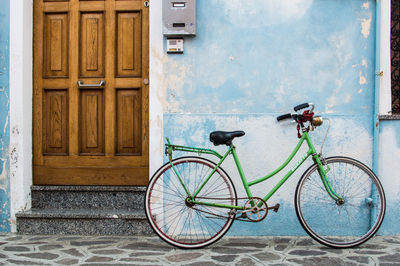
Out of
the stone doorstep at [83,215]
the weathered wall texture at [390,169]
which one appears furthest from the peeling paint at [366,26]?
the stone doorstep at [83,215]

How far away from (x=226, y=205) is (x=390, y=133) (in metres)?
1.88

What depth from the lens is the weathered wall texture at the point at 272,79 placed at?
4.15 metres

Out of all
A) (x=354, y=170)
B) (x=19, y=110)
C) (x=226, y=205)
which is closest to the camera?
(x=226, y=205)

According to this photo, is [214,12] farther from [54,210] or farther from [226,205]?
[54,210]

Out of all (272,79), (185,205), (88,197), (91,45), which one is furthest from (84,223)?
(272,79)

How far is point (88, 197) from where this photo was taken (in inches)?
173

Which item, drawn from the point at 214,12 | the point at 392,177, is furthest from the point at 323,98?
the point at 214,12

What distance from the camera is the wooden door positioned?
14.6ft

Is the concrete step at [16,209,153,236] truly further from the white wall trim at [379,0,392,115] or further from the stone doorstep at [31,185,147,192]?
the white wall trim at [379,0,392,115]

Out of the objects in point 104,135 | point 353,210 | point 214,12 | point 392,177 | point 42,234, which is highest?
point 214,12

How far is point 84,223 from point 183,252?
3.89ft

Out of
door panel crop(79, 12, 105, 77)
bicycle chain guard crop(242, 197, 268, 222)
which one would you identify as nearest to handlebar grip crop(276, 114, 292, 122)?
bicycle chain guard crop(242, 197, 268, 222)

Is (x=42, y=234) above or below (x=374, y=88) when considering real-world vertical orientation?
below

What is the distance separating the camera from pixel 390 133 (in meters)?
4.14
